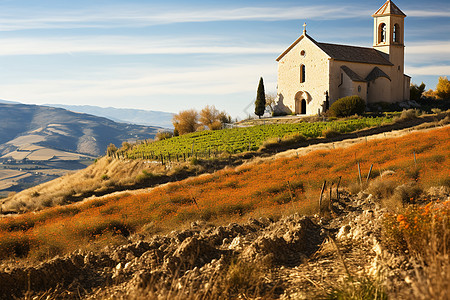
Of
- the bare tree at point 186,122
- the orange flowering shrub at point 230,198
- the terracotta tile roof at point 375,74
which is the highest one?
the terracotta tile roof at point 375,74

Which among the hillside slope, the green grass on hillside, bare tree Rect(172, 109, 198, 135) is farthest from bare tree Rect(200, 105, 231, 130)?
the hillside slope

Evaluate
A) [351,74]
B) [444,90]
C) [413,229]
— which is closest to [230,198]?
[413,229]

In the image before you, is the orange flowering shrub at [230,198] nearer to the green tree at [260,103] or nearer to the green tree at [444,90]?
the green tree at [260,103]

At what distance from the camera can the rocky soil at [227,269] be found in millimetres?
5641

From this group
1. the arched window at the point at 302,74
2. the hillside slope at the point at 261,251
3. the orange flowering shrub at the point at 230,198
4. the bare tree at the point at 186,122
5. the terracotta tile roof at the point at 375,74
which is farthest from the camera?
the bare tree at the point at 186,122

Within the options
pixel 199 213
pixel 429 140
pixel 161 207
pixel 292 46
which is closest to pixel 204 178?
pixel 161 207

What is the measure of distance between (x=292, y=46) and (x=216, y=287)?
5513 centimetres

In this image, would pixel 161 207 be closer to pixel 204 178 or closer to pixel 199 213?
pixel 199 213

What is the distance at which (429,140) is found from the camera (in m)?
25.4

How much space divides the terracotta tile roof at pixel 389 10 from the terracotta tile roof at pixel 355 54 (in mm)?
5085

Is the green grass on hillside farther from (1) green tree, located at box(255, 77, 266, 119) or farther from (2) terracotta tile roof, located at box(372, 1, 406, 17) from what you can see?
(2) terracotta tile roof, located at box(372, 1, 406, 17)

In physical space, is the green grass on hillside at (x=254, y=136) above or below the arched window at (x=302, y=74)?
below

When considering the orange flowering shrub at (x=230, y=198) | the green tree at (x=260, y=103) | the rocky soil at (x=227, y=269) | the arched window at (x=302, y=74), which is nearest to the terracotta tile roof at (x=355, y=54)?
the arched window at (x=302, y=74)

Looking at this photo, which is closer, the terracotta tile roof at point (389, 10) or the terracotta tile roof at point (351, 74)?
the terracotta tile roof at point (351, 74)
